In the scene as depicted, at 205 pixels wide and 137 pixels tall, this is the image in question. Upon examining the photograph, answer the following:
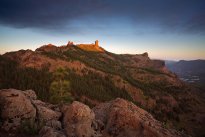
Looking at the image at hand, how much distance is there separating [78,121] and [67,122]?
107 centimetres

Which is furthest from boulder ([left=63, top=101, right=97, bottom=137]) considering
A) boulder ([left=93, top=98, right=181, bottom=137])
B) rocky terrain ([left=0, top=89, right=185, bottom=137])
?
boulder ([left=93, top=98, right=181, bottom=137])

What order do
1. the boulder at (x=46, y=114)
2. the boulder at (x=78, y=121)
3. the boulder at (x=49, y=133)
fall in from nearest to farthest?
the boulder at (x=49, y=133) < the boulder at (x=78, y=121) < the boulder at (x=46, y=114)

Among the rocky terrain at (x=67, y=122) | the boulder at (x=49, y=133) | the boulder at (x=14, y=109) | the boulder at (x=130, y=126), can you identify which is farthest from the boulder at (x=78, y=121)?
the boulder at (x=14, y=109)

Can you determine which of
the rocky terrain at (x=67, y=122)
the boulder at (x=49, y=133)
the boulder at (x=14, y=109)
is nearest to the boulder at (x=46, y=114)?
the rocky terrain at (x=67, y=122)

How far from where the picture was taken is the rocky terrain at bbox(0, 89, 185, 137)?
15.6 meters

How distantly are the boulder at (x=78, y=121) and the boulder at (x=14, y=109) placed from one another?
124 inches

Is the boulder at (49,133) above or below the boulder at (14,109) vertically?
below

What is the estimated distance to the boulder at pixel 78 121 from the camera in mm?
15909

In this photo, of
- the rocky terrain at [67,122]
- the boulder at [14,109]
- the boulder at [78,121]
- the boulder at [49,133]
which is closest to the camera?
the boulder at [49,133]

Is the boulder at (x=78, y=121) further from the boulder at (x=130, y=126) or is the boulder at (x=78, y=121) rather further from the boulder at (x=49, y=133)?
the boulder at (x=130, y=126)

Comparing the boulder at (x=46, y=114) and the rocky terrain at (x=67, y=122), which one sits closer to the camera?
the rocky terrain at (x=67, y=122)

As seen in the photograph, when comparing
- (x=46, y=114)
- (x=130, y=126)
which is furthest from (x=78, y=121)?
(x=130, y=126)

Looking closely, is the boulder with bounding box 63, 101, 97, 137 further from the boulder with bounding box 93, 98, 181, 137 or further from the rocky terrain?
the boulder with bounding box 93, 98, 181, 137

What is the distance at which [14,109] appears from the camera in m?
16.6
